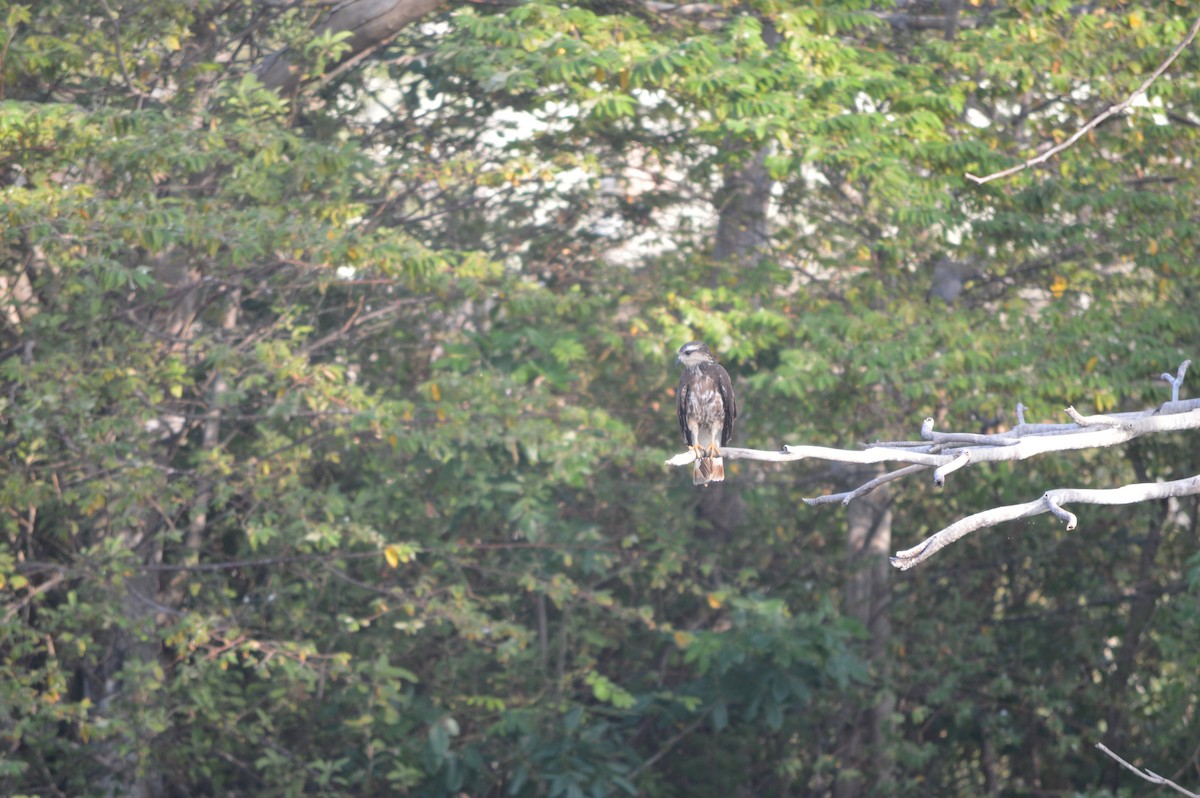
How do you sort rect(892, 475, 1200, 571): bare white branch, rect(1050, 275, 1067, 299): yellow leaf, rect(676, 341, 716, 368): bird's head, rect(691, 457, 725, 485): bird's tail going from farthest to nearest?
rect(1050, 275, 1067, 299): yellow leaf, rect(676, 341, 716, 368): bird's head, rect(691, 457, 725, 485): bird's tail, rect(892, 475, 1200, 571): bare white branch

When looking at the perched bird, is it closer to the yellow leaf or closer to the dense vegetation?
the dense vegetation

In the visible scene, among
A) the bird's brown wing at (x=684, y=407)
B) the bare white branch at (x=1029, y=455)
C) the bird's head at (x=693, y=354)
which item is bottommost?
the bird's brown wing at (x=684, y=407)

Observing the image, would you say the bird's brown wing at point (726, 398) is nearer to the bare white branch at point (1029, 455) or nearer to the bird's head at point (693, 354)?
the bird's head at point (693, 354)

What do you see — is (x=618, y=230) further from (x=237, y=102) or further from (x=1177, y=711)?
(x=1177, y=711)

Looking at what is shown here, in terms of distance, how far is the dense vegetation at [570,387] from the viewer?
6371 mm

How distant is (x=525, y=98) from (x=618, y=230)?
1.09 m

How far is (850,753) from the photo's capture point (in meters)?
8.40

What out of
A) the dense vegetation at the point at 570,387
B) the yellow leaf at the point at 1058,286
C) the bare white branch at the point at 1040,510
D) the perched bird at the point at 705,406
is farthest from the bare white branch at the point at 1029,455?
the yellow leaf at the point at 1058,286

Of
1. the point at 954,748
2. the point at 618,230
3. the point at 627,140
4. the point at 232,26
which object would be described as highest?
the point at 232,26

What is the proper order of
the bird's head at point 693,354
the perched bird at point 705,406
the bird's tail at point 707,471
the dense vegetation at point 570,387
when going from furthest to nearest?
the dense vegetation at point 570,387, the bird's head at point 693,354, the perched bird at point 705,406, the bird's tail at point 707,471

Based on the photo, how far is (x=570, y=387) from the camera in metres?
8.21

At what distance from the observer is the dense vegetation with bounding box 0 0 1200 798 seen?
20.9ft

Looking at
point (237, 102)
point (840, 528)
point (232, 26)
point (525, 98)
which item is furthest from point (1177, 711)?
point (232, 26)

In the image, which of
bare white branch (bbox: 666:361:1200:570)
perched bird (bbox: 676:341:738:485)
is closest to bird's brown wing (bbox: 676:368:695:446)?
perched bird (bbox: 676:341:738:485)
